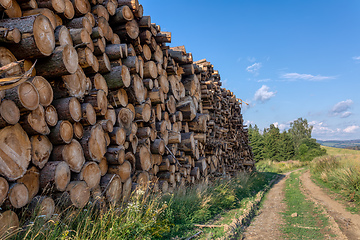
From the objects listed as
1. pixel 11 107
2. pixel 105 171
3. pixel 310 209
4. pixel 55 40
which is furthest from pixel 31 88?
pixel 310 209

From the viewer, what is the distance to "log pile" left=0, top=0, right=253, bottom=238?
2.61m

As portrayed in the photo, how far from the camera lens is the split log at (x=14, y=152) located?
2.44 meters

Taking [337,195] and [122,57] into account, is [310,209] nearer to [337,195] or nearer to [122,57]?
[337,195]

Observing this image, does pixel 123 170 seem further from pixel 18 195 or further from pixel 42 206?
pixel 18 195

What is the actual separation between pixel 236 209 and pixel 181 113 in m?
2.97

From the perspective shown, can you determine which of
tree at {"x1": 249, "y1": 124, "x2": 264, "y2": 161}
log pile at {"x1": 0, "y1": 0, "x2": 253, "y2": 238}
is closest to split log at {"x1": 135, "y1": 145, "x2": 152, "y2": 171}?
log pile at {"x1": 0, "y1": 0, "x2": 253, "y2": 238}

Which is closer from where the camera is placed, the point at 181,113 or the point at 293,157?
the point at 181,113

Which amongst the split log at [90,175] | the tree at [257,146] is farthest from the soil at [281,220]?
the tree at [257,146]

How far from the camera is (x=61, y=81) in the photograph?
3.30 metres

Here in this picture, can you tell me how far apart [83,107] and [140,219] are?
5.77ft

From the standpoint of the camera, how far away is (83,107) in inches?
139

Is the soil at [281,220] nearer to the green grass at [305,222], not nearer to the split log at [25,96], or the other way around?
the green grass at [305,222]

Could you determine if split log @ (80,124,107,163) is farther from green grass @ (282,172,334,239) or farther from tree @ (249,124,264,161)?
tree @ (249,124,264,161)

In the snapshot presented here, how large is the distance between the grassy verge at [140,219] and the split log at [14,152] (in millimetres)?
529
